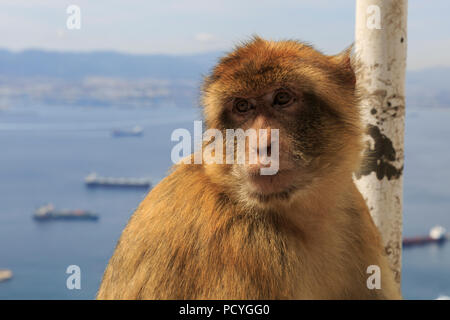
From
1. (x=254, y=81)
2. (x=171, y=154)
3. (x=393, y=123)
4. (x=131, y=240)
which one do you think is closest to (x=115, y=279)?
(x=131, y=240)

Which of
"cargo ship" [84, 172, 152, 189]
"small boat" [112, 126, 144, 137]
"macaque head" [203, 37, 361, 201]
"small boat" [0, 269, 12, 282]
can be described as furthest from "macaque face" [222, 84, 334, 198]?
"small boat" [112, 126, 144, 137]

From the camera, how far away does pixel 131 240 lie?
1871mm

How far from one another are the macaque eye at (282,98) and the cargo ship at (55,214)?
5005 centimetres

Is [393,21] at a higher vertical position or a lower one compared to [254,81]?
higher

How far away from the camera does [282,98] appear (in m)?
1.81

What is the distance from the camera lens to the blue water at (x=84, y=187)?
41.5 m

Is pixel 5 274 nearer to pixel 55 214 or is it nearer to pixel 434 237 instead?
pixel 55 214

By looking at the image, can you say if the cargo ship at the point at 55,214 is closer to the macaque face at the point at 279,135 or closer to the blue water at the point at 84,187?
the blue water at the point at 84,187

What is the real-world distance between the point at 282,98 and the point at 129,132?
188 feet

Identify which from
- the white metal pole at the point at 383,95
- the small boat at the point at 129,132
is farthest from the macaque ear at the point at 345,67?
the small boat at the point at 129,132

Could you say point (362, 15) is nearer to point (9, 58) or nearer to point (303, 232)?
point (303, 232)

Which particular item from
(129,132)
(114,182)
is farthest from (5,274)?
(129,132)

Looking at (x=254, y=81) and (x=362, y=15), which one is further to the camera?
(x=362, y=15)
